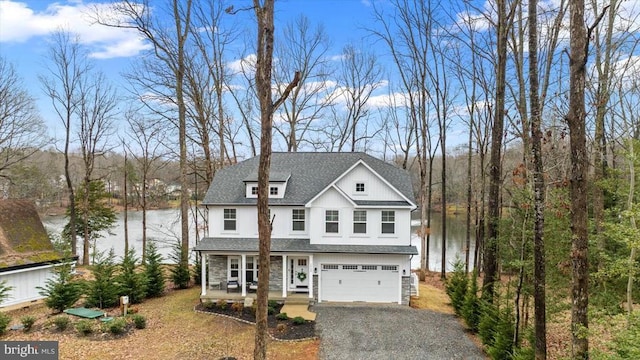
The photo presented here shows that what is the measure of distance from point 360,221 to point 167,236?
24.6 metres

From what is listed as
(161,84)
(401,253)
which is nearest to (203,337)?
(401,253)

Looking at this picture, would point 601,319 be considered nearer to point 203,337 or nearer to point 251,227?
point 203,337

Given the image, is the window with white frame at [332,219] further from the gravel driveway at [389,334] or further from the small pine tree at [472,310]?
the small pine tree at [472,310]

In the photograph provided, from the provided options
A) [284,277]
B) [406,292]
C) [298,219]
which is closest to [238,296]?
[284,277]

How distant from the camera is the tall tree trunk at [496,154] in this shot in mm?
12646

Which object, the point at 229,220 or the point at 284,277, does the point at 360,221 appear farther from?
the point at 229,220

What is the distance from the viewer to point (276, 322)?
1374 cm

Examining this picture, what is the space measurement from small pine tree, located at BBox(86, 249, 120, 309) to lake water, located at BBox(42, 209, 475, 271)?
390 inches

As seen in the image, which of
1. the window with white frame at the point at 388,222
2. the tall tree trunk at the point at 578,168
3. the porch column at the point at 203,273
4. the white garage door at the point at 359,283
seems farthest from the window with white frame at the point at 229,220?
the tall tree trunk at the point at 578,168

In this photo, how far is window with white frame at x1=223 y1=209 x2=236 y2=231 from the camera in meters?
17.2

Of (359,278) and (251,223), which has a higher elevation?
(251,223)

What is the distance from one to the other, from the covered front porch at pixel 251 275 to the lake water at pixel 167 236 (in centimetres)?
941

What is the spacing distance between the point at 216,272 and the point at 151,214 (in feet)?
117

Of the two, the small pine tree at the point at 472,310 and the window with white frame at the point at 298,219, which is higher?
the window with white frame at the point at 298,219
